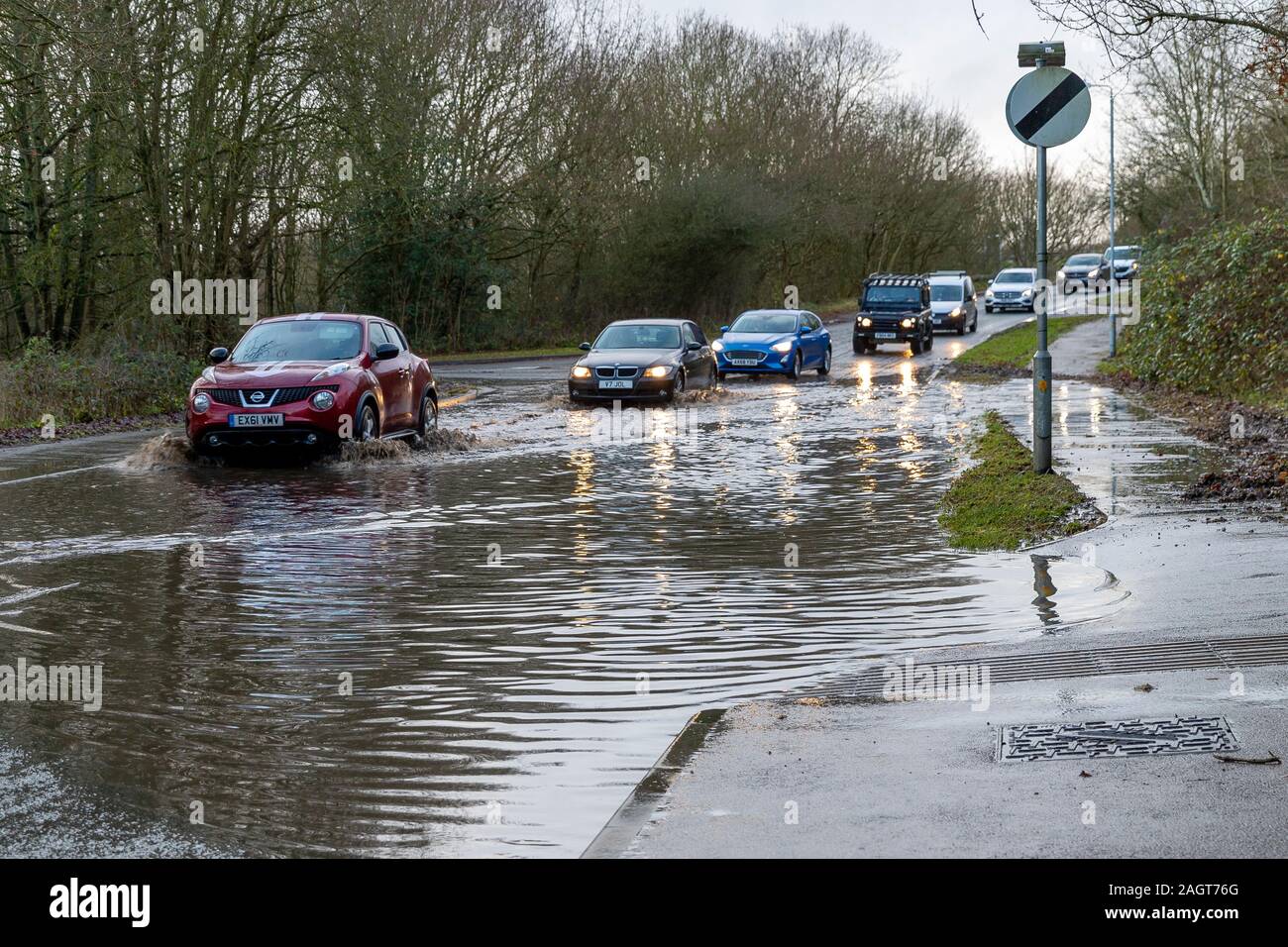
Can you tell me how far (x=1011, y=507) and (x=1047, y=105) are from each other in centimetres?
351

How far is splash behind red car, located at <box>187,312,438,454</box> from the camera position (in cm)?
1719

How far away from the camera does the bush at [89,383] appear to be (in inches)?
866

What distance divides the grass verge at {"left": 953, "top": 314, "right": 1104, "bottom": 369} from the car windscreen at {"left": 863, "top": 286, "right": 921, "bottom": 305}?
2.36 metres

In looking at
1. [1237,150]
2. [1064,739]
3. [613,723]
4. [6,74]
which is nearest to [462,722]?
[613,723]

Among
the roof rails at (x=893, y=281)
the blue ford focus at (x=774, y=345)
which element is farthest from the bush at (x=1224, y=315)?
the roof rails at (x=893, y=281)

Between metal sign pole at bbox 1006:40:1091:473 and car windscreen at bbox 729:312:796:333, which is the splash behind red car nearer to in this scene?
metal sign pole at bbox 1006:40:1091:473

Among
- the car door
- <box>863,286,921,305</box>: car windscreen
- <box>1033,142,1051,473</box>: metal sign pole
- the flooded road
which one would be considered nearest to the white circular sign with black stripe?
<box>1033,142,1051,473</box>: metal sign pole

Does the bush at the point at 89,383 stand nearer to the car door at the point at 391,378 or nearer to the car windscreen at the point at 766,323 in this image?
the car door at the point at 391,378

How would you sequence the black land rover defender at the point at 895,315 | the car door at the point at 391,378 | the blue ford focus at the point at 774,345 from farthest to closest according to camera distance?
1. the black land rover defender at the point at 895,315
2. the blue ford focus at the point at 774,345
3. the car door at the point at 391,378

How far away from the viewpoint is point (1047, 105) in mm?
13453

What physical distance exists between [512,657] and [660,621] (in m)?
1.22

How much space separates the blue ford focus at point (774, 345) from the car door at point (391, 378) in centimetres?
1455

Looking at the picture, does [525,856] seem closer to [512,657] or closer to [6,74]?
[512,657]

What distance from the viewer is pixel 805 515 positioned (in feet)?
44.6
